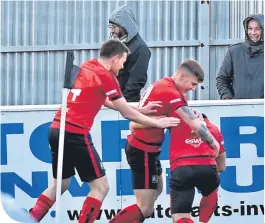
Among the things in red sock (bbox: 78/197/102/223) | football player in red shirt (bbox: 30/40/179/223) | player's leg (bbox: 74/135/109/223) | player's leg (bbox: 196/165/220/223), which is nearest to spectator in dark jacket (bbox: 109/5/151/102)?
football player in red shirt (bbox: 30/40/179/223)

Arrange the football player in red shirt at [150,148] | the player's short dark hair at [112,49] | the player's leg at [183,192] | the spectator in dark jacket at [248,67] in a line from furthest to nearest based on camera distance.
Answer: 1. the spectator in dark jacket at [248,67]
2. the player's short dark hair at [112,49]
3. the football player in red shirt at [150,148]
4. the player's leg at [183,192]

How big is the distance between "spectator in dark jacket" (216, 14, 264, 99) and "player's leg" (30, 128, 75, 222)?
188 cm

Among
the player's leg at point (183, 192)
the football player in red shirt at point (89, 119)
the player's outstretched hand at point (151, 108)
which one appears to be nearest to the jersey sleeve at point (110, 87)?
the football player in red shirt at point (89, 119)

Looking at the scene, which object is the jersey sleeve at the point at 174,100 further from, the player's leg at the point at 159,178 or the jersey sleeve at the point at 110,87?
the player's leg at the point at 159,178

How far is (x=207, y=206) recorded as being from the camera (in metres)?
9.78

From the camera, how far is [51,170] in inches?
416

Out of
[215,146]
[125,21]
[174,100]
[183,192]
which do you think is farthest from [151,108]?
[125,21]

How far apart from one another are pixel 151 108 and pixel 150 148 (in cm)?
41

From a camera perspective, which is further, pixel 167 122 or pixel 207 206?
pixel 207 206

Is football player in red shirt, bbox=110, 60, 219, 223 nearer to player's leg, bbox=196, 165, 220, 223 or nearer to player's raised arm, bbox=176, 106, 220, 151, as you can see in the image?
player's raised arm, bbox=176, 106, 220, 151

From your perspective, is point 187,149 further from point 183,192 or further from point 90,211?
point 90,211

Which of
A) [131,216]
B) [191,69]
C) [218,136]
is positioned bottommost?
[131,216]

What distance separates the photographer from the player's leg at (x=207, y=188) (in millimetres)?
9367

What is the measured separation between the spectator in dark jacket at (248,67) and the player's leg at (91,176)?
174 centimetres
